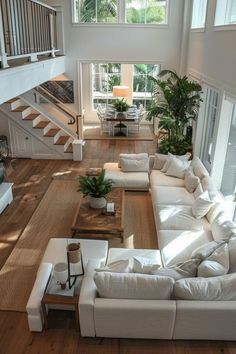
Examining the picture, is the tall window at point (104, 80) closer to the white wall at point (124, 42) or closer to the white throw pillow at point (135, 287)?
the white wall at point (124, 42)

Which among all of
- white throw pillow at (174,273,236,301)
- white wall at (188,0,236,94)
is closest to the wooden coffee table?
white throw pillow at (174,273,236,301)

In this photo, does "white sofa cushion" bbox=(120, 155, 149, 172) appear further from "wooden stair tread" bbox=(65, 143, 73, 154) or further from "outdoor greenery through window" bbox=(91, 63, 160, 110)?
"outdoor greenery through window" bbox=(91, 63, 160, 110)

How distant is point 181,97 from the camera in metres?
7.13

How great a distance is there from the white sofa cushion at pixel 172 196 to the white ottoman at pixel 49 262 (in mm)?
1531

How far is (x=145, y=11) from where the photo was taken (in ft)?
30.6

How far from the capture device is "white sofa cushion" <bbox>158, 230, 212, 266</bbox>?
12.8 ft

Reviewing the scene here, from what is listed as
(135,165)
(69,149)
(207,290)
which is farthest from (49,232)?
(69,149)

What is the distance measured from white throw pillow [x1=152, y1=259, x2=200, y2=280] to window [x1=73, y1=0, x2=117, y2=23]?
27.0 ft

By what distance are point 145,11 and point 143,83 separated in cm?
280

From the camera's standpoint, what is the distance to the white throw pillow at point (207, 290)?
3000 millimetres

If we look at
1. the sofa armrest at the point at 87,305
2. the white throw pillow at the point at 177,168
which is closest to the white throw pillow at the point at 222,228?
the sofa armrest at the point at 87,305

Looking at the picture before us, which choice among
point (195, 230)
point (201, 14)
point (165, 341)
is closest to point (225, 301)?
point (165, 341)

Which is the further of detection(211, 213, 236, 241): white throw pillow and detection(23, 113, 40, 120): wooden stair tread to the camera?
detection(23, 113, 40, 120): wooden stair tread

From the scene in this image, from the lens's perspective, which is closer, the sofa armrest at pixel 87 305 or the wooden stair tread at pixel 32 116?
the sofa armrest at pixel 87 305
